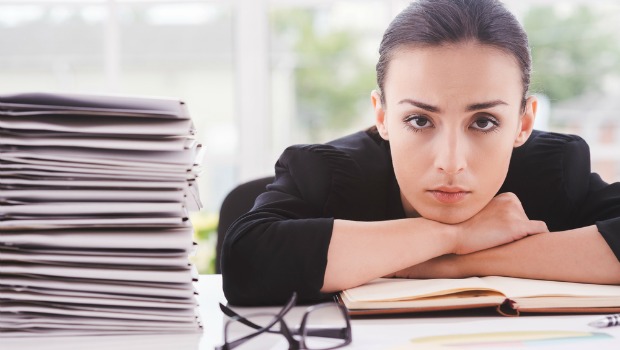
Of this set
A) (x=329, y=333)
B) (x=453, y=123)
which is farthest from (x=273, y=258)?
(x=453, y=123)

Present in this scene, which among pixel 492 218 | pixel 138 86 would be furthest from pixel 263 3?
pixel 492 218

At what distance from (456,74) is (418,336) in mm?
488

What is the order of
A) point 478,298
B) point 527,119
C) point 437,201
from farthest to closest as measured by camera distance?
1. point 527,119
2. point 437,201
3. point 478,298

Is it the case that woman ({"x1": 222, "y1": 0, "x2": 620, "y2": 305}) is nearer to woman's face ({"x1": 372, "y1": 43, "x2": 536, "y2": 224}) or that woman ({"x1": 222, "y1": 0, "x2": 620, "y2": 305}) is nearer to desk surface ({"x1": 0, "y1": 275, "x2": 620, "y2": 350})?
woman's face ({"x1": 372, "y1": 43, "x2": 536, "y2": 224})

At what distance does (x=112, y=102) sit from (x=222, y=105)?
2783 millimetres

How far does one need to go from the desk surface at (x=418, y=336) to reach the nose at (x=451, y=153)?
27 centimetres

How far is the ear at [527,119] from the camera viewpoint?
1411 millimetres

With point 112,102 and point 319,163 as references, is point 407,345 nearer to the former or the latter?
point 112,102

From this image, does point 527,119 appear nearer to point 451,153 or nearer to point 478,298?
point 451,153

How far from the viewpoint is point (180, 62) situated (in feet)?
13.0

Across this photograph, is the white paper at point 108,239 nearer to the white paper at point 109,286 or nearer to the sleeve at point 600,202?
the white paper at point 109,286

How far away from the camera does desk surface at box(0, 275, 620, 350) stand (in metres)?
0.88

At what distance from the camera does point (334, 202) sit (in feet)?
4.74

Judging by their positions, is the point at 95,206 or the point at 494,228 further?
the point at 494,228
